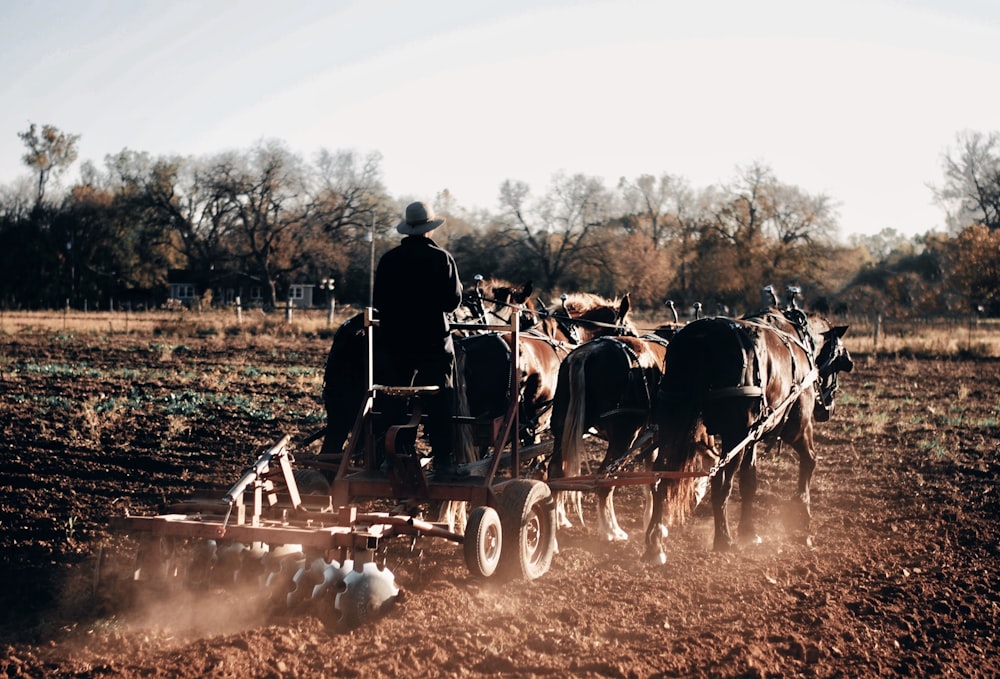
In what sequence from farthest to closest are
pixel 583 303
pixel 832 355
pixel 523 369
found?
pixel 583 303 → pixel 832 355 → pixel 523 369

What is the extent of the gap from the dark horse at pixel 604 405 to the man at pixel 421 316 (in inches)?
65.8

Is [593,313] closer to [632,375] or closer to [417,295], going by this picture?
[632,375]

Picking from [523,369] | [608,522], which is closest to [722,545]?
[608,522]

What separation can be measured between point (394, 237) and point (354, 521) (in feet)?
197

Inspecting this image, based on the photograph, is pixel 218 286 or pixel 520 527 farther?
pixel 218 286

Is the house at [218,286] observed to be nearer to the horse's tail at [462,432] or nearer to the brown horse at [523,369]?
the brown horse at [523,369]

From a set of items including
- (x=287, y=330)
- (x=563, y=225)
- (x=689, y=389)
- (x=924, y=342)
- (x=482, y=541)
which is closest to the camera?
(x=482, y=541)

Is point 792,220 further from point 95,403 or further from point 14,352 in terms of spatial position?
point 95,403

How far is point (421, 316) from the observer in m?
6.23

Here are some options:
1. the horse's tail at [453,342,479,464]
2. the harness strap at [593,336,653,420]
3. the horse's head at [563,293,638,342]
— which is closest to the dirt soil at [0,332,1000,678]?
the horse's tail at [453,342,479,464]

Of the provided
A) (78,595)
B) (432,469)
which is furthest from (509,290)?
(78,595)

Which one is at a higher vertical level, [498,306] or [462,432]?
[498,306]

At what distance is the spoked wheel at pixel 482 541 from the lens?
5500 mm

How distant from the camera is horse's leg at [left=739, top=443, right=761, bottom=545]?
787cm
